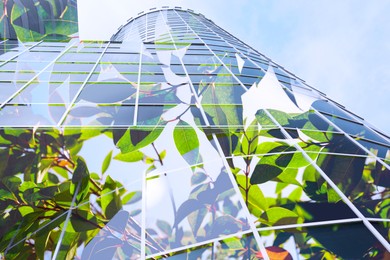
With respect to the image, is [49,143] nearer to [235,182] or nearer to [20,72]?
[235,182]

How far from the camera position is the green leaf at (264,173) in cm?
378

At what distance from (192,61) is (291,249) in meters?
7.14

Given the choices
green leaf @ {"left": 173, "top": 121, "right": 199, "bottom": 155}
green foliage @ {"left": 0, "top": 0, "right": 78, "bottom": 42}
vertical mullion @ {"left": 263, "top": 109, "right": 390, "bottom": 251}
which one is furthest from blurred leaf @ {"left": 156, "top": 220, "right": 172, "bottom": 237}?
green foliage @ {"left": 0, "top": 0, "right": 78, "bottom": 42}

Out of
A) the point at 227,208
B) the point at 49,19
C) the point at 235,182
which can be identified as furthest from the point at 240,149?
the point at 49,19

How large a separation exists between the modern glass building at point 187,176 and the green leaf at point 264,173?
12 millimetres

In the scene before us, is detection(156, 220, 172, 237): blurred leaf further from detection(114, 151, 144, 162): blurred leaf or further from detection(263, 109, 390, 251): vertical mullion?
detection(263, 109, 390, 251): vertical mullion

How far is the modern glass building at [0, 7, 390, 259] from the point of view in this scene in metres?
3.10

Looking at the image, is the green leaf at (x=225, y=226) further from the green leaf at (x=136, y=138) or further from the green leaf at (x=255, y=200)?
the green leaf at (x=136, y=138)

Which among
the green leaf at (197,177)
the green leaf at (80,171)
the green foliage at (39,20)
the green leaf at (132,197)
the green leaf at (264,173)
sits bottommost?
the green leaf at (132,197)

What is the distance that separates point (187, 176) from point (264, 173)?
920 millimetres

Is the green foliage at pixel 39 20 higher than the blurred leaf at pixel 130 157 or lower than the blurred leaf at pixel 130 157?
higher

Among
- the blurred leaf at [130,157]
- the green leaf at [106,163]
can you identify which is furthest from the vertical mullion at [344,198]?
the green leaf at [106,163]

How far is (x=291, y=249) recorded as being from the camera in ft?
9.55

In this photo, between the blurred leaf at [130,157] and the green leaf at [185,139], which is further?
the green leaf at [185,139]
